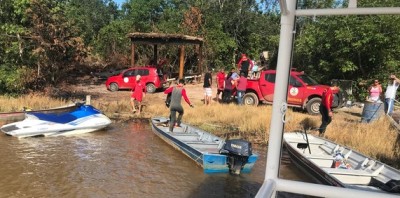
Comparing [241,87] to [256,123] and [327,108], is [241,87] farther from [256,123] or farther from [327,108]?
[327,108]

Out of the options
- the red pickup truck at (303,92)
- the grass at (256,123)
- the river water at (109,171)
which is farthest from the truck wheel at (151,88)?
the river water at (109,171)

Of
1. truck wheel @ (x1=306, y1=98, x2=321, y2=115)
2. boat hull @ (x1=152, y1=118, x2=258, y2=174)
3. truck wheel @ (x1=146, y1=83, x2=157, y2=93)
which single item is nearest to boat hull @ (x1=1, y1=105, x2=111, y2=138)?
boat hull @ (x1=152, y1=118, x2=258, y2=174)

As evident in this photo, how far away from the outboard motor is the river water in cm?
26

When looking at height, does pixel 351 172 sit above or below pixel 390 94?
below

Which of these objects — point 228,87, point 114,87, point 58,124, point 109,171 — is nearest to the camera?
point 109,171

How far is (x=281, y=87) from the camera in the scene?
2.60 m

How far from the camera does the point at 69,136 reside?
46.4ft

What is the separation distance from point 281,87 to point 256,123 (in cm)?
1233

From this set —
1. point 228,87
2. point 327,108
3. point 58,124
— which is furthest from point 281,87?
point 228,87

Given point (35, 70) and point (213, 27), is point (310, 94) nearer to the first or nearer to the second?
point (35, 70)

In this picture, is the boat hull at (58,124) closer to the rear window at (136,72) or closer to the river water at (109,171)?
the river water at (109,171)

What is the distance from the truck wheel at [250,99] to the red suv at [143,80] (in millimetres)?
5915

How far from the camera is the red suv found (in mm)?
23125

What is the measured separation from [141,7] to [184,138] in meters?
34.0
